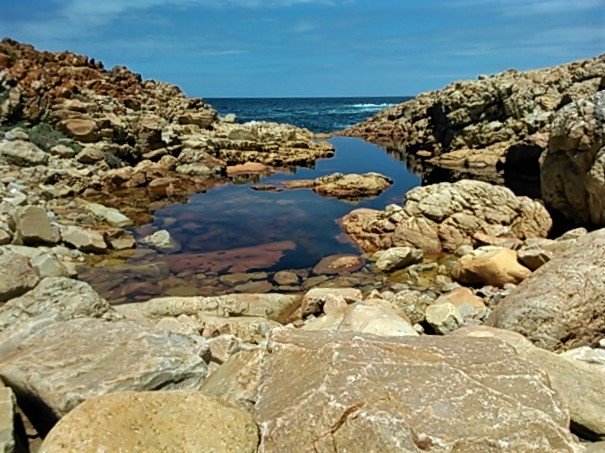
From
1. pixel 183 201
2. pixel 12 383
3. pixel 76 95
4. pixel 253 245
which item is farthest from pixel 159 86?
pixel 12 383

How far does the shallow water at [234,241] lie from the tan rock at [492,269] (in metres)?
2.02

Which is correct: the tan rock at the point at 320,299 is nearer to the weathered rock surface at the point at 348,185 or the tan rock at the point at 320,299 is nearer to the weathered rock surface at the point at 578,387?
the weathered rock surface at the point at 578,387

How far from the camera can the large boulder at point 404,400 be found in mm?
2727

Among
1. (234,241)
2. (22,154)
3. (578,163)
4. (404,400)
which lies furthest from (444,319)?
(22,154)

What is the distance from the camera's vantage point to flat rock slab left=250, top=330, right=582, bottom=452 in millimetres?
2725

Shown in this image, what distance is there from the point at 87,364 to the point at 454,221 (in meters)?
11.6

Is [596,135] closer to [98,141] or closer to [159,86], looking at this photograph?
[98,141]

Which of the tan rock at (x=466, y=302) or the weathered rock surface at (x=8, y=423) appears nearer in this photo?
the weathered rock surface at (x=8, y=423)

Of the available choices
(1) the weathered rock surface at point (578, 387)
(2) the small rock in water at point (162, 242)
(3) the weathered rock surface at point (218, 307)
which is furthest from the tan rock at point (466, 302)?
(2) the small rock in water at point (162, 242)

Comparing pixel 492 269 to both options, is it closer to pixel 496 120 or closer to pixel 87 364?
pixel 87 364

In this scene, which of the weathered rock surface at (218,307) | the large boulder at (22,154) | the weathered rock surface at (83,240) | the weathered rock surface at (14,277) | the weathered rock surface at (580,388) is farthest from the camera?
the large boulder at (22,154)

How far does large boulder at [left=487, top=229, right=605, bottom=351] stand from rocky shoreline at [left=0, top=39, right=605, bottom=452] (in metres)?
0.02

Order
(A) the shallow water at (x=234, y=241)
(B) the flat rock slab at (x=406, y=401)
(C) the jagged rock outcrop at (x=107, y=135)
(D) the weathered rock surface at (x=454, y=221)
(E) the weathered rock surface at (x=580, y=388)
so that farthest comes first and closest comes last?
1. (C) the jagged rock outcrop at (x=107, y=135)
2. (D) the weathered rock surface at (x=454, y=221)
3. (A) the shallow water at (x=234, y=241)
4. (E) the weathered rock surface at (x=580, y=388)
5. (B) the flat rock slab at (x=406, y=401)

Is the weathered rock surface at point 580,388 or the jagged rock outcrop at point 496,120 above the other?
the jagged rock outcrop at point 496,120
